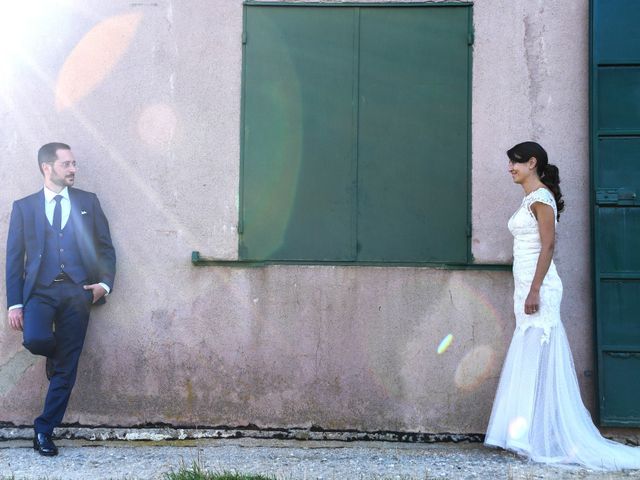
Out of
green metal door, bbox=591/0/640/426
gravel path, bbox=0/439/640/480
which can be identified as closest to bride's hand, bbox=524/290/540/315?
green metal door, bbox=591/0/640/426

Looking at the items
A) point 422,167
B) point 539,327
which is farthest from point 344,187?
point 539,327

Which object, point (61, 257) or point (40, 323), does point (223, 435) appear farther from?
point (61, 257)

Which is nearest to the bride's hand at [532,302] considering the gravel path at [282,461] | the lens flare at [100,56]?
the gravel path at [282,461]

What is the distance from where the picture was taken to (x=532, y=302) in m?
4.90

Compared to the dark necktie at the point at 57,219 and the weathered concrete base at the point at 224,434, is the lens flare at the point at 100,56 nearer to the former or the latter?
the dark necktie at the point at 57,219

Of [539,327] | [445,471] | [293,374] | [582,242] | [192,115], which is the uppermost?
[192,115]

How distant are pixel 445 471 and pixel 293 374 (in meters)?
1.33

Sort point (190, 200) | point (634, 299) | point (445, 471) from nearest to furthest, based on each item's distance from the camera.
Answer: point (445, 471) → point (634, 299) → point (190, 200)

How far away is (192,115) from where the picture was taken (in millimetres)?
5660

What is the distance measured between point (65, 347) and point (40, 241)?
76cm

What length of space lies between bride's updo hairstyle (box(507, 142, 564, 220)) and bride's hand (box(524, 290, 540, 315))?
70 cm

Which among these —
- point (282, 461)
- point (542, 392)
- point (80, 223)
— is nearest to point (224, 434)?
point (282, 461)

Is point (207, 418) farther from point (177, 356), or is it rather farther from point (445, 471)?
point (445, 471)

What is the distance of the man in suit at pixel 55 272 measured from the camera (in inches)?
203
